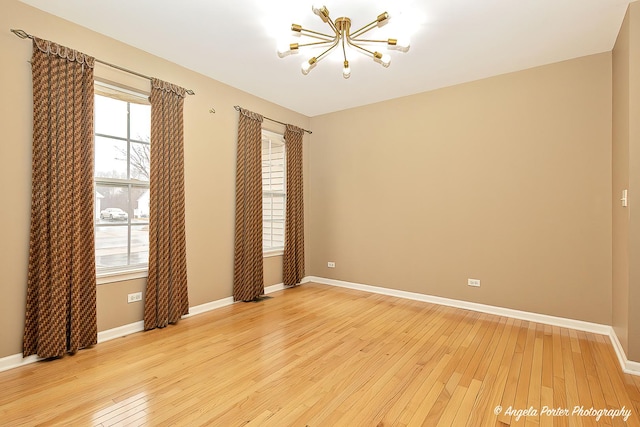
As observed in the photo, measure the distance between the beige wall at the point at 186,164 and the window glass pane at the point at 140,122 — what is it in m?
0.28

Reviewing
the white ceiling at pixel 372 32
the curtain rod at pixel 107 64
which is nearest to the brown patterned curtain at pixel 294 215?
the white ceiling at pixel 372 32

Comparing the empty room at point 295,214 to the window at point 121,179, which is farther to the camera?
the window at point 121,179

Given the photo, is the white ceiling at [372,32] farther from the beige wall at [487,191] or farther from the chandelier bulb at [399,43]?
the beige wall at [487,191]

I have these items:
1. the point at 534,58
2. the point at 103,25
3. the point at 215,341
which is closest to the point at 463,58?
the point at 534,58

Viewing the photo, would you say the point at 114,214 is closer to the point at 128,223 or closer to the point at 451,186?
the point at 128,223

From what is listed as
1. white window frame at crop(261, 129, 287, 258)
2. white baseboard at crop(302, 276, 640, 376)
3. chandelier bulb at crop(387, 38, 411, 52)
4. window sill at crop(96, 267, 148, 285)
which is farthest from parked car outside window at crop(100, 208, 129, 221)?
white baseboard at crop(302, 276, 640, 376)

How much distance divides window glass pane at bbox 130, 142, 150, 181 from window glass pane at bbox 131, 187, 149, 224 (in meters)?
0.13

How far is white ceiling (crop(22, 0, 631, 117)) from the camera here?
2605 millimetres

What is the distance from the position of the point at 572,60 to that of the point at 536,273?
239 cm

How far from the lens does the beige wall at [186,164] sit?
8.24 ft

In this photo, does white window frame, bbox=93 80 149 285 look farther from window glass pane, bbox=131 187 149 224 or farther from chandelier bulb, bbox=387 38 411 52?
chandelier bulb, bbox=387 38 411 52

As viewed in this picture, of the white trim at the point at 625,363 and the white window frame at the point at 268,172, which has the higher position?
the white window frame at the point at 268,172

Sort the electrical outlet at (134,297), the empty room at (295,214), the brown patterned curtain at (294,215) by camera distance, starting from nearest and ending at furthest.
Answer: the empty room at (295,214)
the electrical outlet at (134,297)
the brown patterned curtain at (294,215)

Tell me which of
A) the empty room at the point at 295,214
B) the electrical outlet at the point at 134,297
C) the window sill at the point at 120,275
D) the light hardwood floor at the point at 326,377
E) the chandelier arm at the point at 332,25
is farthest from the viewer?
the electrical outlet at the point at 134,297
